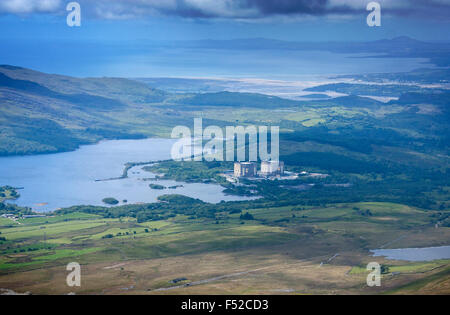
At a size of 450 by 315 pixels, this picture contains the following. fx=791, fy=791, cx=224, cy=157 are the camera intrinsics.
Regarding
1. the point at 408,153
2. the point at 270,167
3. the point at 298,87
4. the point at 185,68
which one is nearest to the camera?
the point at 270,167

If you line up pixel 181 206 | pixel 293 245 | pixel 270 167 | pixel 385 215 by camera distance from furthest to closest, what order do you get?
pixel 270 167
pixel 181 206
pixel 385 215
pixel 293 245

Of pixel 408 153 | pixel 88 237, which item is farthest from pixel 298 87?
pixel 88 237

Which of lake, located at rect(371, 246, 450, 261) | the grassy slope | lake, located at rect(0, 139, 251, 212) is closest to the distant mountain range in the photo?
lake, located at rect(0, 139, 251, 212)

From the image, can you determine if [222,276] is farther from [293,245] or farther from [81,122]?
[81,122]

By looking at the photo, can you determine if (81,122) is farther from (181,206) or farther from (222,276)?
(222,276)

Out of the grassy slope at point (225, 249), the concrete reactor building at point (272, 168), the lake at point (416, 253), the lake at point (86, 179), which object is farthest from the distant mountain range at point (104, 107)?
the lake at point (416, 253)

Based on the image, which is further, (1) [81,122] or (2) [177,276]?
(1) [81,122]
